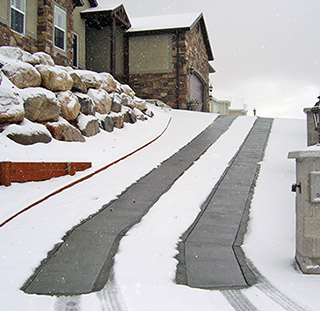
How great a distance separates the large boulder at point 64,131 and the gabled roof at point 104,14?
34.8 feet

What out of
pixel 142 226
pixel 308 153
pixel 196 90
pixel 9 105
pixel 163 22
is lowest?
pixel 142 226

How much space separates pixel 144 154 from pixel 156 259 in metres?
6.00

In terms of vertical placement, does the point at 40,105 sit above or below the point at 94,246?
above

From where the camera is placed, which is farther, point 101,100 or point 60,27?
point 60,27

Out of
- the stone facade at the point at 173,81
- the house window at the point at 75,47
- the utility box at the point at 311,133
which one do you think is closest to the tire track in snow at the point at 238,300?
the utility box at the point at 311,133

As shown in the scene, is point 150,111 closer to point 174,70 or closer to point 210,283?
point 174,70

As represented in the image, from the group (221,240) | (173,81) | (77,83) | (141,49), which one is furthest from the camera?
(141,49)

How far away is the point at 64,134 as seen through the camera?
29.2 ft

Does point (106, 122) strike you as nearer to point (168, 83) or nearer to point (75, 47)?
point (75, 47)

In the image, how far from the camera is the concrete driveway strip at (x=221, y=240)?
11.9ft

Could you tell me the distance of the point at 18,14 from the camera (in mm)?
12680

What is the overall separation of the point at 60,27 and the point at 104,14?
3.66 meters

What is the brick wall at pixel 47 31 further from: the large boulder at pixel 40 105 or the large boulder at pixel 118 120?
the large boulder at pixel 40 105

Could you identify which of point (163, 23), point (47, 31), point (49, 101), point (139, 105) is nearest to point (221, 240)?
point (49, 101)
